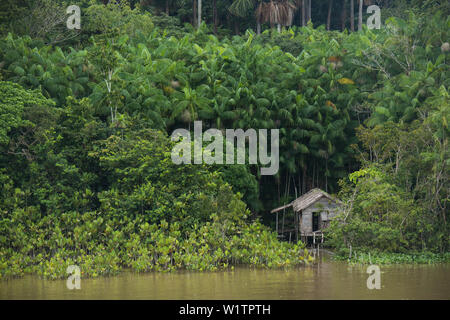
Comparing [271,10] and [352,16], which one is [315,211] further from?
[352,16]

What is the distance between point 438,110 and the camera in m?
20.6

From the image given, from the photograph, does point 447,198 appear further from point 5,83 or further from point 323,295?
point 5,83

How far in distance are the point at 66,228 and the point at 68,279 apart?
283 centimetres

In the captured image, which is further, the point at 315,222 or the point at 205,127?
the point at 205,127
